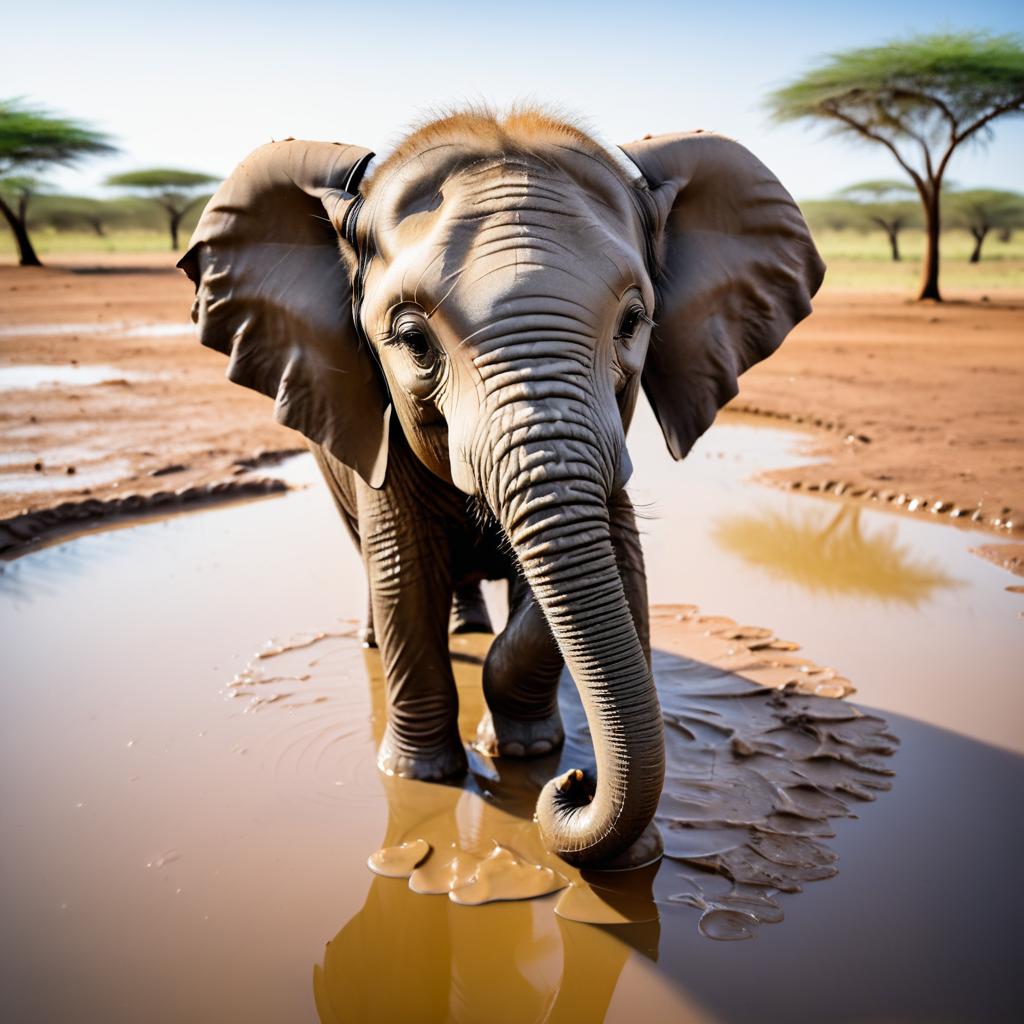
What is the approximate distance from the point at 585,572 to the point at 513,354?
1.81ft

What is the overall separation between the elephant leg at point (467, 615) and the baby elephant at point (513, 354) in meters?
1.13

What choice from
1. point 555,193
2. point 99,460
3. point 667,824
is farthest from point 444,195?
point 99,460

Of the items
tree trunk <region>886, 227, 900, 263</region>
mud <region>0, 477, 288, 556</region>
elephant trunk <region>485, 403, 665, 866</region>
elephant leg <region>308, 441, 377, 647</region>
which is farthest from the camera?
tree trunk <region>886, 227, 900, 263</region>

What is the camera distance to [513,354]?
2561 mm

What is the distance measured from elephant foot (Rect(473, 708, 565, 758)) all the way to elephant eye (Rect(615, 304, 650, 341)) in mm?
1731

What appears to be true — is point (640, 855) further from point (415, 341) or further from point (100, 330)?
point (100, 330)

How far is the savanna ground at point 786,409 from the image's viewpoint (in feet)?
24.5

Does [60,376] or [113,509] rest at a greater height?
[113,509]

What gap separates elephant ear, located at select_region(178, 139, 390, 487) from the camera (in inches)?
129

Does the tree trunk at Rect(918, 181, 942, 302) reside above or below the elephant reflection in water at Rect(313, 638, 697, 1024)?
below

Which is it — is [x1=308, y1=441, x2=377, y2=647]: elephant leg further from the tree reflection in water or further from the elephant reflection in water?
the tree reflection in water

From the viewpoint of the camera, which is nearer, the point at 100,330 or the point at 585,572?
the point at 585,572

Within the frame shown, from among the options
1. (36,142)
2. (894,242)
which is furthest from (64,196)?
(894,242)

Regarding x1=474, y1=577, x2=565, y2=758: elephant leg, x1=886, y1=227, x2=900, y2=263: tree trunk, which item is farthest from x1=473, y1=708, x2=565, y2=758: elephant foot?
x1=886, y1=227, x2=900, y2=263: tree trunk
